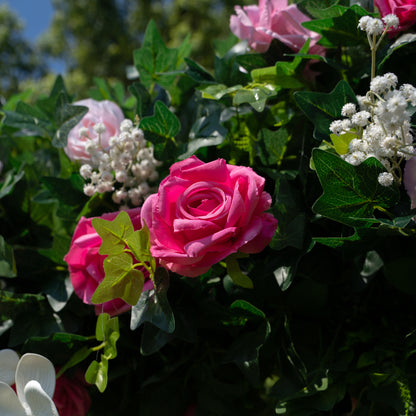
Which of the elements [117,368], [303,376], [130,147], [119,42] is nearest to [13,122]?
[130,147]

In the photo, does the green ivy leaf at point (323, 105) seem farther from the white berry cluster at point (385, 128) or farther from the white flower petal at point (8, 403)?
the white flower petal at point (8, 403)

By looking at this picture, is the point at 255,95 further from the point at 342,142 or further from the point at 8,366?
the point at 8,366

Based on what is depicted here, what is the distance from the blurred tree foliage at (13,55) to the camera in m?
7.21

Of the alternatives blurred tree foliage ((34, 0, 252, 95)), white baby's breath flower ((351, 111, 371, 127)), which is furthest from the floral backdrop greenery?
blurred tree foliage ((34, 0, 252, 95))

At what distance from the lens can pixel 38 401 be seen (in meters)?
0.32

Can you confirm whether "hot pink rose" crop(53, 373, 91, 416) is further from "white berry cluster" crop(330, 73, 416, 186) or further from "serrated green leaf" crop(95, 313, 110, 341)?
"white berry cluster" crop(330, 73, 416, 186)

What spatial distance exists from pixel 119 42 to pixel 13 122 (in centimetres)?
695

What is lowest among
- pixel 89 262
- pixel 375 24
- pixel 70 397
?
pixel 70 397

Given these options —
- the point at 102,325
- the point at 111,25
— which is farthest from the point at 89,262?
the point at 111,25

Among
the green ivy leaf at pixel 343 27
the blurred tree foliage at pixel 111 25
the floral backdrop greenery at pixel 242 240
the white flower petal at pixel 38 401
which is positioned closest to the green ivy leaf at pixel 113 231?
the floral backdrop greenery at pixel 242 240

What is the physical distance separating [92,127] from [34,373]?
0.24 meters

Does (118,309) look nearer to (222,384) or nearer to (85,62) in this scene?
(222,384)

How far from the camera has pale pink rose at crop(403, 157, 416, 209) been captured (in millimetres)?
312

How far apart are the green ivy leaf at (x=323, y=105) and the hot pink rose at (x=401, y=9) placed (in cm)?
8
